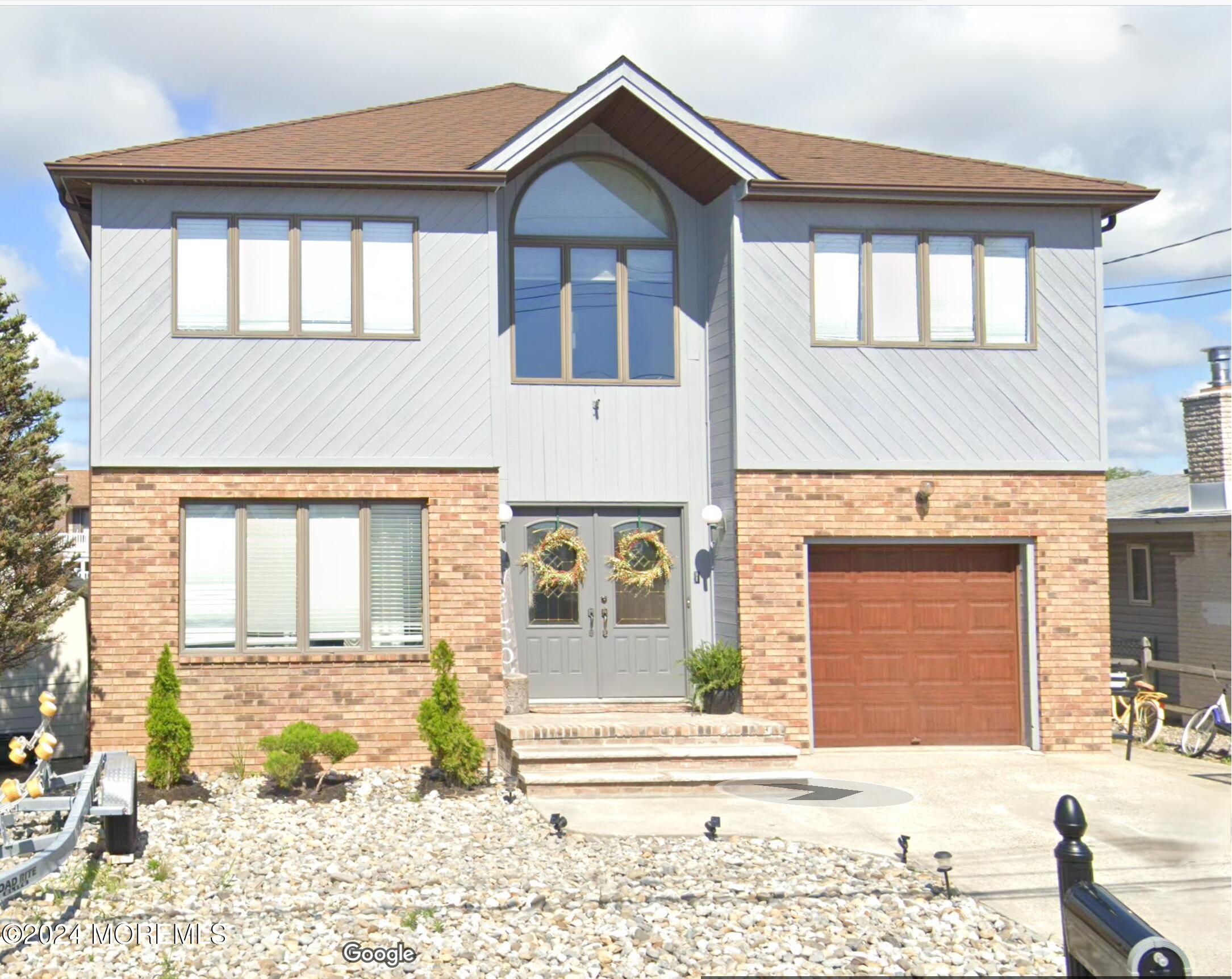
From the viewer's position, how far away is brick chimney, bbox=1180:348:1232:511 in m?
17.0

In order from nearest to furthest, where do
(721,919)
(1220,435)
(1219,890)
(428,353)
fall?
(721,919) < (1219,890) < (428,353) < (1220,435)

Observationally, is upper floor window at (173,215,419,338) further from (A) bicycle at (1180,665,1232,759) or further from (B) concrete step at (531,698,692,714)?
(A) bicycle at (1180,665,1232,759)

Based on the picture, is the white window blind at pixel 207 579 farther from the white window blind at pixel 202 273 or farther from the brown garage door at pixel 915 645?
the brown garage door at pixel 915 645

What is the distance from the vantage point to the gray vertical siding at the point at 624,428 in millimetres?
14445

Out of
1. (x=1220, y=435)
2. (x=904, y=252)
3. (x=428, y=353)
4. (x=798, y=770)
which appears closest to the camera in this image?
(x=798, y=770)

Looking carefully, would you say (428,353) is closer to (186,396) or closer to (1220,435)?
(186,396)

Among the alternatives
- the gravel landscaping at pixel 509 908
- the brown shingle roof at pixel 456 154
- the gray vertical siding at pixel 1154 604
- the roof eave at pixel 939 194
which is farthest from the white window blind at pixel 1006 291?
the gravel landscaping at pixel 509 908

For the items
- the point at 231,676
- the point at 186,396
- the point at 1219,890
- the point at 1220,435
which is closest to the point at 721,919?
the point at 1219,890

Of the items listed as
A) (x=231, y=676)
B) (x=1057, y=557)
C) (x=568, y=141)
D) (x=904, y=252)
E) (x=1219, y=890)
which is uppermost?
(x=568, y=141)

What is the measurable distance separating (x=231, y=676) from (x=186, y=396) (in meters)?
2.89

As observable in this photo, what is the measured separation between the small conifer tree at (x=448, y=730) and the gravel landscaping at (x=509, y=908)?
1535 millimetres

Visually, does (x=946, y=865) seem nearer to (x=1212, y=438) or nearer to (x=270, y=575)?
(x=270, y=575)

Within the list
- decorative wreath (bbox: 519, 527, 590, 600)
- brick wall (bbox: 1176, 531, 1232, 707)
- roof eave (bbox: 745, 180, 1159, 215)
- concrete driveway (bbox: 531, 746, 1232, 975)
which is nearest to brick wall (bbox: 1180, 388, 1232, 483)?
brick wall (bbox: 1176, 531, 1232, 707)

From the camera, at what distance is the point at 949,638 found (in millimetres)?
14453
